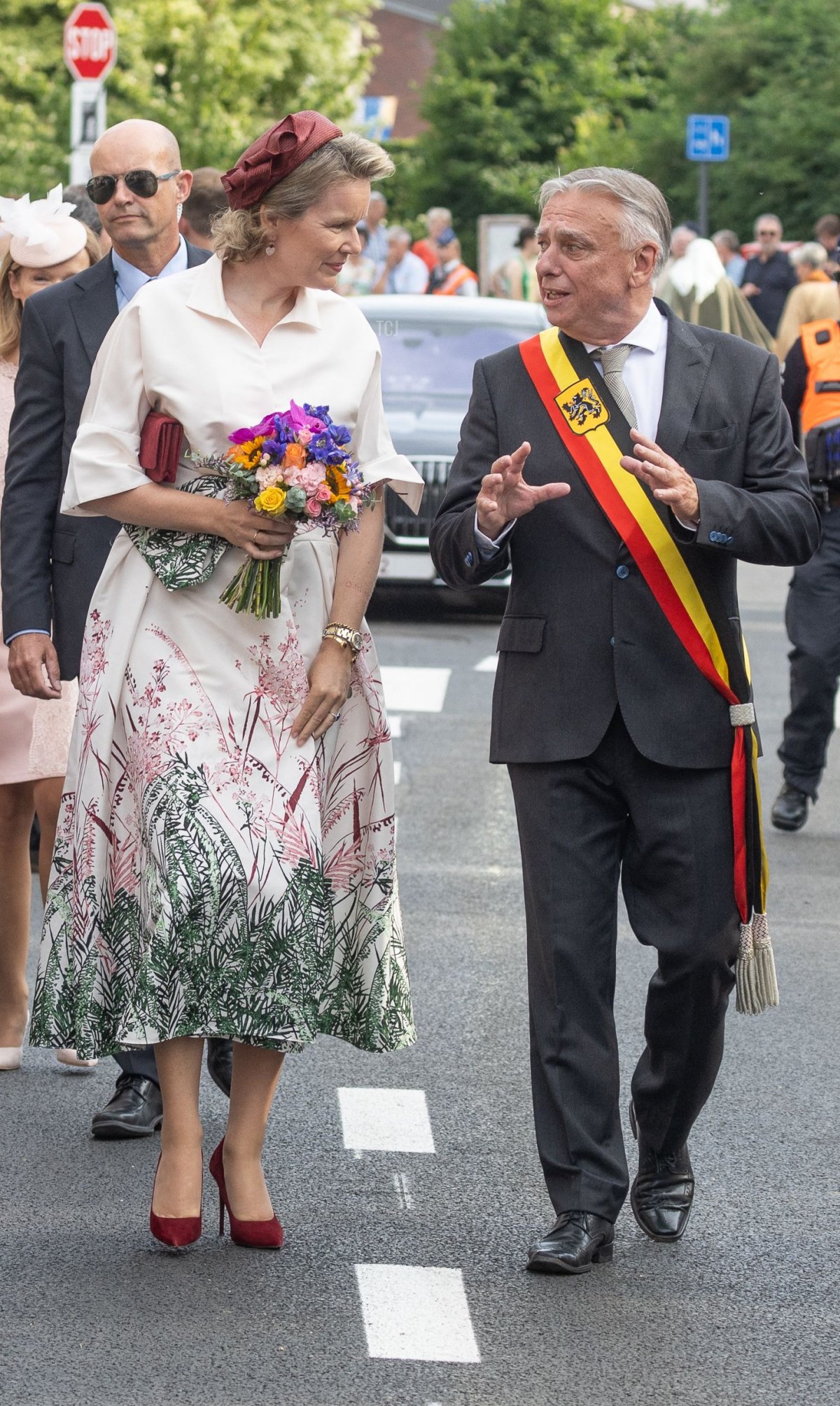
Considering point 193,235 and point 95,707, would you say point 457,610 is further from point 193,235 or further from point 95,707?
point 95,707

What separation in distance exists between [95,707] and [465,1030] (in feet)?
6.96

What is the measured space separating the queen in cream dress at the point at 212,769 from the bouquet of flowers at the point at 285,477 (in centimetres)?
9

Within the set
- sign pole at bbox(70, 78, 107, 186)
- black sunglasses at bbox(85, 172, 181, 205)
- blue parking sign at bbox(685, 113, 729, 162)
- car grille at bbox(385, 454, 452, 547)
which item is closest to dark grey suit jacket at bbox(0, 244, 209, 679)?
black sunglasses at bbox(85, 172, 181, 205)

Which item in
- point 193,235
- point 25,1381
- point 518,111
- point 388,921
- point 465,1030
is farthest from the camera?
point 518,111

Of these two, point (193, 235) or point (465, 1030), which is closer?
point (465, 1030)

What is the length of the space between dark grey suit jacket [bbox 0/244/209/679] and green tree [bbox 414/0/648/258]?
2024 inches

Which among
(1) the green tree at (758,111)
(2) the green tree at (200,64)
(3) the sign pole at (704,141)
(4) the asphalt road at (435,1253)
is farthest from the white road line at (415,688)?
(1) the green tree at (758,111)

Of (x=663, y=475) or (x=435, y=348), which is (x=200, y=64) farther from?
(x=663, y=475)

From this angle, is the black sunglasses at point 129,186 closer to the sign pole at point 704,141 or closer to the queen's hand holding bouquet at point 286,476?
the queen's hand holding bouquet at point 286,476

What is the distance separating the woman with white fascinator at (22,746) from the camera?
19.6ft

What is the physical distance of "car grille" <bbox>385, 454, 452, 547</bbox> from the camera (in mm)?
14055

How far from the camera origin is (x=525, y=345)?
15.4ft

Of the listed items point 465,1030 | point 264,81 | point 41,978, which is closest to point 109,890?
point 41,978

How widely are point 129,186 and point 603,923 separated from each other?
→ 6.72 ft
